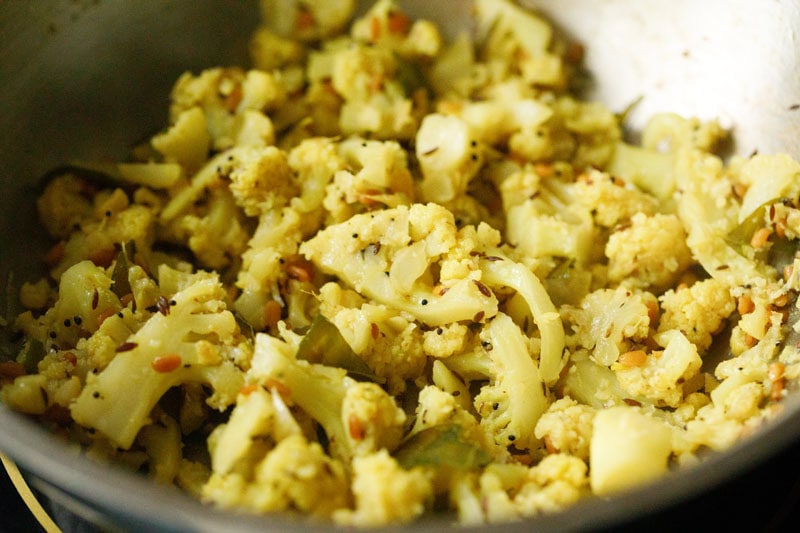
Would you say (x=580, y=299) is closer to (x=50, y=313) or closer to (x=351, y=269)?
(x=351, y=269)

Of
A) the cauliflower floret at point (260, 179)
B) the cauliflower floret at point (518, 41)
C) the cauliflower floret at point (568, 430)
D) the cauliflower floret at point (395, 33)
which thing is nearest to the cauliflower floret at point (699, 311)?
the cauliflower floret at point (568, 430)

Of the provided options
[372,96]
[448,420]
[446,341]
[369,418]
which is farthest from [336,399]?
[372,96]

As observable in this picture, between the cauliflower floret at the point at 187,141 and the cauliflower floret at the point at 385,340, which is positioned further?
the cauliflower floret at the point at 187,141

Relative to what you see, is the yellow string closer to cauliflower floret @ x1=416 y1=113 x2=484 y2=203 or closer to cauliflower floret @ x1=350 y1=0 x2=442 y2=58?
cauliflower floret @ x1=416 y1=113 x2=484 y2=203

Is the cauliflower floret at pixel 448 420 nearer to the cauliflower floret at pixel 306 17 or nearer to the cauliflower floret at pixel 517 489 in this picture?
the cauliflower floret at pixel 517 489

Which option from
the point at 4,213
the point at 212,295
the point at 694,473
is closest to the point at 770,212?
the point at 694,473

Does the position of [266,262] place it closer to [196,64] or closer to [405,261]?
[405,261]
